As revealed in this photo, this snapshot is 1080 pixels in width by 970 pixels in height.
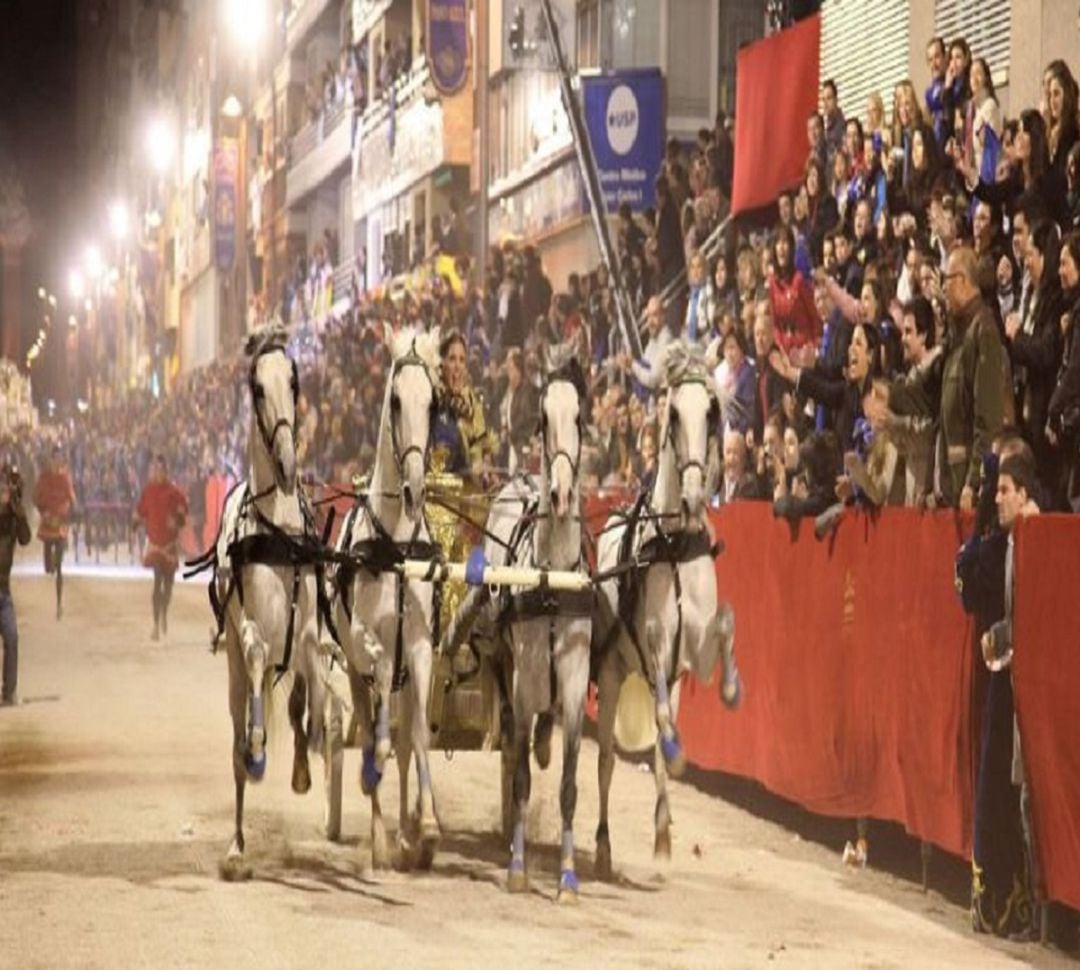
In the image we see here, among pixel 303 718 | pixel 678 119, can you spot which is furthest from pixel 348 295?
pixel 303 718

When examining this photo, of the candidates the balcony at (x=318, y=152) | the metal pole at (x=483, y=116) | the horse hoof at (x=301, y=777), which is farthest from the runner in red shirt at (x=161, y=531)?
the balcony at (x=318, y=152)

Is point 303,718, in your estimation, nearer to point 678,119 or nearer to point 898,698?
point 898,698

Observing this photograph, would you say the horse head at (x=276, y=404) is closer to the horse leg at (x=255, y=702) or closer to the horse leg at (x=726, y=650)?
the horse leg at (x=255, y=702)

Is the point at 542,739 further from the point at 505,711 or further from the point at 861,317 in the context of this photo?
the point at 861,317

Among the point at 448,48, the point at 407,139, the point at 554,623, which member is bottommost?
the point at 554,623

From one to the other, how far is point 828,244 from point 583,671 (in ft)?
19.9

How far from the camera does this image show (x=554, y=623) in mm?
12625

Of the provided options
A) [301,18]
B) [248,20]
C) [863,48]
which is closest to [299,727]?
[863,48]

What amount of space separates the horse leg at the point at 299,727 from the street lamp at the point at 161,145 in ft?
363

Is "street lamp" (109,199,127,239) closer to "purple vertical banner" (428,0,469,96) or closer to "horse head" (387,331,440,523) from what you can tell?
"purple vertical banner" (428,0,469,96)

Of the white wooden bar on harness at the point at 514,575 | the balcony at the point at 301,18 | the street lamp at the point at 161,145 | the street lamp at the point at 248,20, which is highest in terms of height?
the street lamp at the point at 161,145

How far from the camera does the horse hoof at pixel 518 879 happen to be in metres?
12.5

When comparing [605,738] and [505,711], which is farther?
[605,738]

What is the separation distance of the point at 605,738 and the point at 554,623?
3.88 feet
